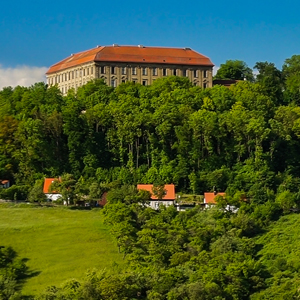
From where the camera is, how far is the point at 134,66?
380 ft

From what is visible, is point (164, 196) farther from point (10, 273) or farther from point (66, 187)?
point (10, 273)

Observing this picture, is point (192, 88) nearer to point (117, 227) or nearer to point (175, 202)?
point (175, 202)

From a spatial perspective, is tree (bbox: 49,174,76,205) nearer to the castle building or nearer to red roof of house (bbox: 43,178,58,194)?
red roof of house (bbox: 43,178,58,194)

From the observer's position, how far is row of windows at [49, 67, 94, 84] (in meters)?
115

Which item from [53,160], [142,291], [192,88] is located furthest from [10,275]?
[192,88]

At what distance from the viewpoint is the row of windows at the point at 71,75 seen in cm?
11525

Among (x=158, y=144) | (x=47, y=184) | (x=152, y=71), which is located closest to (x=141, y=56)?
(x=152, y=71)

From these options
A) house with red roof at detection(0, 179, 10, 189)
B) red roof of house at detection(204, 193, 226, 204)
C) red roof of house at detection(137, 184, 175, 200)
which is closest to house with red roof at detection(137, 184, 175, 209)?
red roof of house at detection(137, 184, 175, 200)

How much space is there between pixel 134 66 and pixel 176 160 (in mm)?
29367

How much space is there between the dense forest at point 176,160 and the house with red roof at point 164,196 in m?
2.22

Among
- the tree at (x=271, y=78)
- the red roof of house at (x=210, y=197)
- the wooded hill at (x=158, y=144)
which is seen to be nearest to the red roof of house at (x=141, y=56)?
the tree at (x=271, y=78)

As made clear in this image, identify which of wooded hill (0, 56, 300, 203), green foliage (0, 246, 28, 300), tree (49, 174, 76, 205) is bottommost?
green foliage (0, 246, 28, 300)

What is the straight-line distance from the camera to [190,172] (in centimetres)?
8906

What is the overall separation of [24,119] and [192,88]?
74.5 feet
